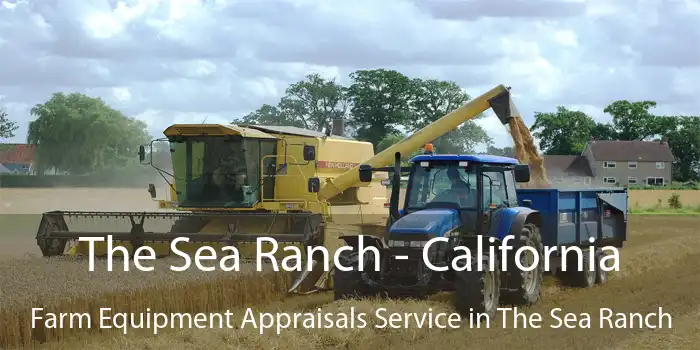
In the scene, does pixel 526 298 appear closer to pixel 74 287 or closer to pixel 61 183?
pixel 74 287

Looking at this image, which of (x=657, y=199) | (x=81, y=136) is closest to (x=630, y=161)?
(x=657, y=199)

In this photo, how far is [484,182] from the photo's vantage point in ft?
39.5

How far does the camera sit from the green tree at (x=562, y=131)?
9125cm

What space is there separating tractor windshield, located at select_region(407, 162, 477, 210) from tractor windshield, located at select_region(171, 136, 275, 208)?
5121 mm

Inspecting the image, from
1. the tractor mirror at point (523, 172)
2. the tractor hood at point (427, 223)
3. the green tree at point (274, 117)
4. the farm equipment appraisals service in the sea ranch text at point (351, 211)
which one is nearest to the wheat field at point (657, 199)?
the green tree at point (274, 117)

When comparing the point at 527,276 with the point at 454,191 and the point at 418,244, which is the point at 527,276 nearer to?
the point at 454,191

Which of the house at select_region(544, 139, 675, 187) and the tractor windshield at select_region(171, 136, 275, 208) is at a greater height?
the house at select_region(544, 139, 675, 187)

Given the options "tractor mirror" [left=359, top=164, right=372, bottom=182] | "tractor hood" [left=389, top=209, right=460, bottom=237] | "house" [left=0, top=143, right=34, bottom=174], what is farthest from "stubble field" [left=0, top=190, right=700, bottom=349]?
"house" [left=0, top=143, right=34, bottom=174]

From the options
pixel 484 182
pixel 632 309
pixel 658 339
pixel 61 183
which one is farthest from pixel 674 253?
pixel 61 183

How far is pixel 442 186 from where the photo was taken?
39.7 feet

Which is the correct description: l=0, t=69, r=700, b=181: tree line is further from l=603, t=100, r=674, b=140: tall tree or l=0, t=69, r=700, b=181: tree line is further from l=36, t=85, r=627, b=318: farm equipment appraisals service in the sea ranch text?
l=603, t=100, r=674, b=140: tall tree

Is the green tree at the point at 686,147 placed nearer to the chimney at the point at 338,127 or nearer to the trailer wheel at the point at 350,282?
the chimney at the point at 338,127

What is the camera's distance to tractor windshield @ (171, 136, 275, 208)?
16.7m

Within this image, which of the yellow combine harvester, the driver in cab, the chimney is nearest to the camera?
the driver in cab
